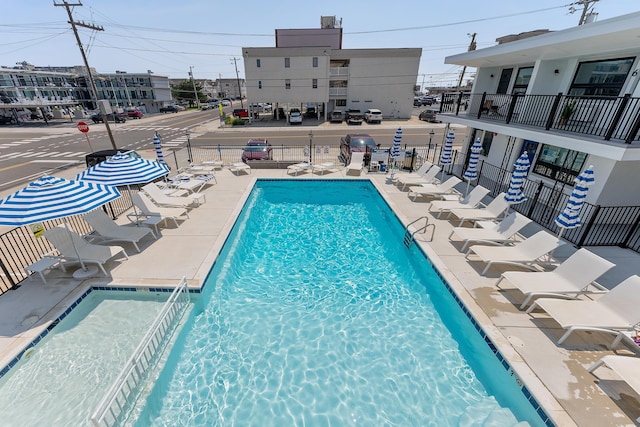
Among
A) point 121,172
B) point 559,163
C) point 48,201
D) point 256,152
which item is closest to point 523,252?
point 559,163

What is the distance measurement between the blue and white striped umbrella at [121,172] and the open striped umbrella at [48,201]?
1.18 m

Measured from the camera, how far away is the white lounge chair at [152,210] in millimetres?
8977

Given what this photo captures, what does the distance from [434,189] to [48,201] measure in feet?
39.9

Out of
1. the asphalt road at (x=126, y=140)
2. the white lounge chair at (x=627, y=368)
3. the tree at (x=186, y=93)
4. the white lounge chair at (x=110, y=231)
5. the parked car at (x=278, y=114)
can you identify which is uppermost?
the tree at (x=186, y=93)

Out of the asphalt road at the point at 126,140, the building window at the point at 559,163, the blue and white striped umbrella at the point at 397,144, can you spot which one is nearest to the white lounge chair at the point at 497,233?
the building window at the point at 559,163

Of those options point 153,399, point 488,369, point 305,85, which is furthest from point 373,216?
point 305,85

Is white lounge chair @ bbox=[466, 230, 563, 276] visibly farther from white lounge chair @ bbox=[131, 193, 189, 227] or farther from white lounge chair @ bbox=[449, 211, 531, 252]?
white lounge chair @ bbox=[131, 193, 189, 227]

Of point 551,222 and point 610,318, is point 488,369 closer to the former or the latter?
point 610,318

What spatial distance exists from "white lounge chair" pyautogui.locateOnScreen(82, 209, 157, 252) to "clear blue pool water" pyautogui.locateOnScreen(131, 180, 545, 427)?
2.49 meters

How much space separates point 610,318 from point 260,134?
102 feet

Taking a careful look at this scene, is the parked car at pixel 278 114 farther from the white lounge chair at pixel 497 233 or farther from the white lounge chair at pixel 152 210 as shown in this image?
the white lounge chair at pixel 497 233

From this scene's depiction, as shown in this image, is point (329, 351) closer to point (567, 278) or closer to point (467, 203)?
point (567, 278)

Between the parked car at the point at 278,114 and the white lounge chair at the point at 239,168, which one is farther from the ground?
the parked car at the point at 278,114

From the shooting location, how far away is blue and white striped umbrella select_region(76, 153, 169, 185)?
7.56 m
